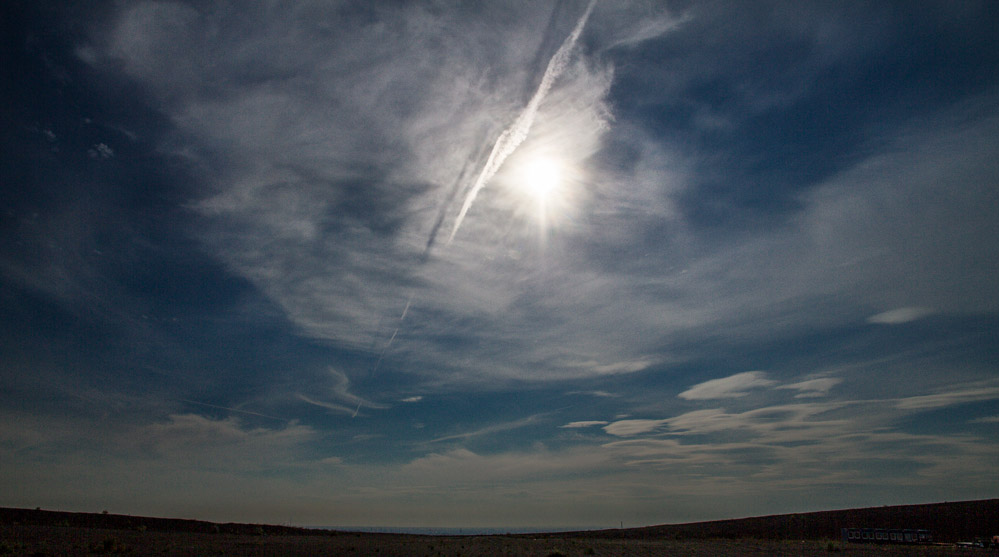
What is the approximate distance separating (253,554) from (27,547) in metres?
13.3

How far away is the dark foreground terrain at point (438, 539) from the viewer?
3888 cm

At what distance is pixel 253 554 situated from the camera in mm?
37719

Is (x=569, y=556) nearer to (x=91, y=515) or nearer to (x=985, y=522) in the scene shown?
(x=91, y=515)

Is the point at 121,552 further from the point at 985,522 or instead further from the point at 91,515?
the point at 985,522

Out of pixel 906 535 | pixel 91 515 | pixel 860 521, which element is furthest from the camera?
pixel 860 521

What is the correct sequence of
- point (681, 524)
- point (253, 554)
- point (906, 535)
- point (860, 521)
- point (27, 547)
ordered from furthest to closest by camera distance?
1. point (681, 524)
2. point (860, 521)
3. point (906, 535)
4. point (253, 554)
5. point (27, 547)

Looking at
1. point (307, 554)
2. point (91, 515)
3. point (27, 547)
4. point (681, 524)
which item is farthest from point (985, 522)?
point (91, 515)

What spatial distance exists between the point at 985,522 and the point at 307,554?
272 feet

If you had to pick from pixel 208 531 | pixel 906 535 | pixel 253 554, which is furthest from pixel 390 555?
pixel 906 535

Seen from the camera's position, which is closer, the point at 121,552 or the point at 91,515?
the point at 121,552

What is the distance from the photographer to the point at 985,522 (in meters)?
67.8

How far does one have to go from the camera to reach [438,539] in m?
64.7

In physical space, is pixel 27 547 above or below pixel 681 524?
above

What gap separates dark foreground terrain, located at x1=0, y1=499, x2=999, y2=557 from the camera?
38.9 meters
